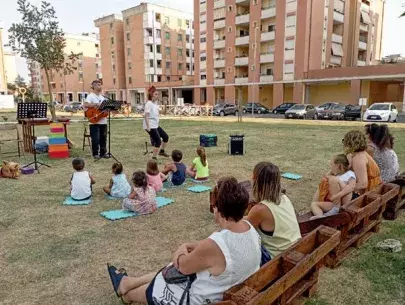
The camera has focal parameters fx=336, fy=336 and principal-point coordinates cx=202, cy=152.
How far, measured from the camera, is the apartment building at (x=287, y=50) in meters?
37.6

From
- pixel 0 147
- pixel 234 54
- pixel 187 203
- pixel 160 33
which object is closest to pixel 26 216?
pixel 187 203

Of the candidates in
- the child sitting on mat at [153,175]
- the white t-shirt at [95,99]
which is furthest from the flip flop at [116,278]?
the white t-shirt at [95,99]

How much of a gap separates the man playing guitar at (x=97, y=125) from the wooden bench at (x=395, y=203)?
254 inches

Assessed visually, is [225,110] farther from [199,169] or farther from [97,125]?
[199,169]

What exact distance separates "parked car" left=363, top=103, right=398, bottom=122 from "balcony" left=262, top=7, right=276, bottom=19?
21.4m

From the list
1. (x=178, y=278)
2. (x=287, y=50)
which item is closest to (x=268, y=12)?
(x=287, y=50)

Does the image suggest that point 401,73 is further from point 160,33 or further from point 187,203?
point 160,33

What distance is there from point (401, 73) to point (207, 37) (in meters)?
26.3

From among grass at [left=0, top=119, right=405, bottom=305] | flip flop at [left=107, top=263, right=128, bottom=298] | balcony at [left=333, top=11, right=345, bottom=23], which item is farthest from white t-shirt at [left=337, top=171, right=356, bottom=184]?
balcony at [left=333, top=11, right=345, bottom=23]

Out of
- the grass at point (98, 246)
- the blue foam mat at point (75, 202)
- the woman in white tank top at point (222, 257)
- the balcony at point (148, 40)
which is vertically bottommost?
the grass at point (98, 246)

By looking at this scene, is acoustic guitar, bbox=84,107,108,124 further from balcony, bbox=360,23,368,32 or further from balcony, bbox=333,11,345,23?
balcony, bbox=360,23,368,32

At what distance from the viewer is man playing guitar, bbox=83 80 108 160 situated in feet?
27.5

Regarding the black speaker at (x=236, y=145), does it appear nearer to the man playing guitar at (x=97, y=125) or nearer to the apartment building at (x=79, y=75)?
the man playing guitar at (x=97, y=125)

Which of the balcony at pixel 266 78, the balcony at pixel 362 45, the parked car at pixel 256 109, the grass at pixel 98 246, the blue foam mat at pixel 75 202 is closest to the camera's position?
the grass at pixel 98 246
